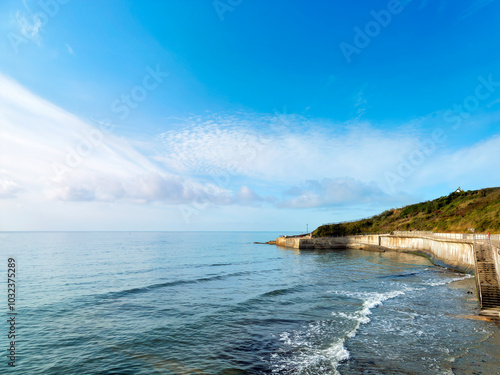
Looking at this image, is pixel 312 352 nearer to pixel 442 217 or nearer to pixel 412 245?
pixel 412 245

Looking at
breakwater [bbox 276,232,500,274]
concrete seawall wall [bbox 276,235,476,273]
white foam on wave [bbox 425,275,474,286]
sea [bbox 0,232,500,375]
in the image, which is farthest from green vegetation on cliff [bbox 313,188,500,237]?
sea [bbox 0,232,500,375]

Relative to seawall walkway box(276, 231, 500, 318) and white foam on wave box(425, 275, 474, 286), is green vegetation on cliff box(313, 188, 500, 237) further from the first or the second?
white foam on wave box(425, 275, 474, 286)

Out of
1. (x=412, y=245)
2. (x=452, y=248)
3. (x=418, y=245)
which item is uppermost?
(x=452, y=248)

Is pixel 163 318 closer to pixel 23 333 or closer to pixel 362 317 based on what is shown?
pixel 23 333

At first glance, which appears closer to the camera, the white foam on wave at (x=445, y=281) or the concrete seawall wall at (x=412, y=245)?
the white foam on wave at (x=445, y=281)

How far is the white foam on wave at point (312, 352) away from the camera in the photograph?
512 inches

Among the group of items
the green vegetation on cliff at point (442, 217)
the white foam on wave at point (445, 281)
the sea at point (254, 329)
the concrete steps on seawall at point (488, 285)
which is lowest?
the white foam on wave at point (445, 281)

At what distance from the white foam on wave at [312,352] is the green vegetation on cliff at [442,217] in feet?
159

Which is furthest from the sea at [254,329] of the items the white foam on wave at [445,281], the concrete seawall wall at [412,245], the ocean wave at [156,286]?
the concrete seawall wall at [412,245]

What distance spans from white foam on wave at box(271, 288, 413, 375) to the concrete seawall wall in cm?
1344

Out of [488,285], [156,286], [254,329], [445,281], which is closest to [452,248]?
[445,281]

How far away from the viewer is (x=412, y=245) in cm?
6700

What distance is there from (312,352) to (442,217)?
8471cm

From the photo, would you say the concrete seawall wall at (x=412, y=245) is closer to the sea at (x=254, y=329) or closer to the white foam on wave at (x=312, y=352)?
the sea at (x=254, y=329)
